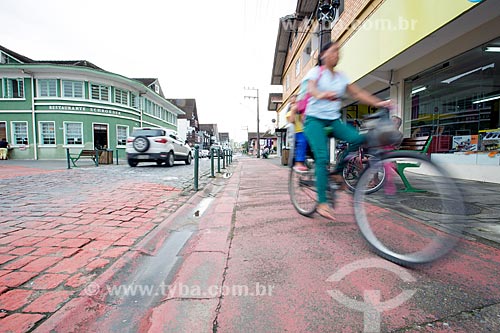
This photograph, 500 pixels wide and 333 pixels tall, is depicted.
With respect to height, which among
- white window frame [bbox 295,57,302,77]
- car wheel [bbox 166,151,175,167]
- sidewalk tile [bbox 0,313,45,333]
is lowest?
sidewalk tile [bbox 0,313,45,333]

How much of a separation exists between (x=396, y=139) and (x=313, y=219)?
4.57 feet

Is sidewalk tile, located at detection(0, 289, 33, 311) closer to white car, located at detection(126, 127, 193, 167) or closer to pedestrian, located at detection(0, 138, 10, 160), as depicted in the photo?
white car, located at detection(126, 127, 193, 167)

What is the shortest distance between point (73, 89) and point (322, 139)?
24182 millimetres

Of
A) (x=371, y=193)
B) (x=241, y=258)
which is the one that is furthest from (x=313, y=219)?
(x=241, y=258)

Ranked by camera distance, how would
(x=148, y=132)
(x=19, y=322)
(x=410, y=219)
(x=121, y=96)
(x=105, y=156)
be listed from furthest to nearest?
1. (x=121, y=96)
2. (x=105, y=156)
3. (x=148, y=132)
4. (x=410, y=219)
5. (x=19, y=322)

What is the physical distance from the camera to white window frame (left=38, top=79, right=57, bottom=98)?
19.8m

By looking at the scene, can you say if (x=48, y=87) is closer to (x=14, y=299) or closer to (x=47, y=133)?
(x=47, y=133)

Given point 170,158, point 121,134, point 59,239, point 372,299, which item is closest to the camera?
point 372,299

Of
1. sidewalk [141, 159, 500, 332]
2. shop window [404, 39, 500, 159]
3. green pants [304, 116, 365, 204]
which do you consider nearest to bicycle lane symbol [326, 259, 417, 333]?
sidewalk [141, 159, 500, 332]

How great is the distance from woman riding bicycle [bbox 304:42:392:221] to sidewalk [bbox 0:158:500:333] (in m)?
0.64

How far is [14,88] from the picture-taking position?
19984 millimetres

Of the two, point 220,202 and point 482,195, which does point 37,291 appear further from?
point 482,195

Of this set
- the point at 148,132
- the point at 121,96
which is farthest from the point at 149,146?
the point at 121,96

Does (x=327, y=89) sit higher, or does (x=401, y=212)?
(x=327, y=89)
